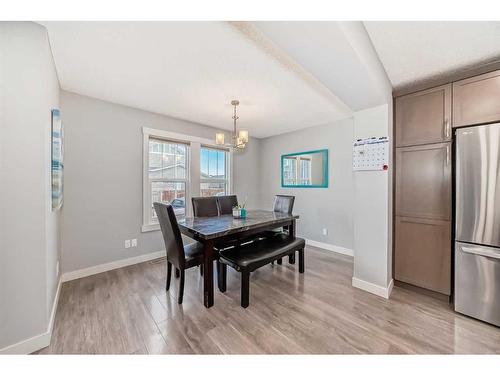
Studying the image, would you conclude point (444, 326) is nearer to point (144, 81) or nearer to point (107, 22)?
point (107, 22)

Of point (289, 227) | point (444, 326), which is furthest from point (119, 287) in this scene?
point (444, 326)

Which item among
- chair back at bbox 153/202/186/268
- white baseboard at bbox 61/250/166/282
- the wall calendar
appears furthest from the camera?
white baseboard at bbox 61/250/166/282

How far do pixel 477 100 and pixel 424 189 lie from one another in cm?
86

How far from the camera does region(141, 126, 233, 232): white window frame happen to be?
308 centimetres

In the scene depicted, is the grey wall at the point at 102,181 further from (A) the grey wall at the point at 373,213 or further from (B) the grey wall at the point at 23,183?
(A) the grey wall at the point at 373,213

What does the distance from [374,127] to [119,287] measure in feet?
11.1

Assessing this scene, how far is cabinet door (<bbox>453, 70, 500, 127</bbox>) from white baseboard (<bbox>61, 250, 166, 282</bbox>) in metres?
4.07

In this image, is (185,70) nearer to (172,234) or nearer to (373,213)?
(172,234)

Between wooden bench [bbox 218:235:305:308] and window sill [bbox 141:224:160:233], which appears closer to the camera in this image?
wooden bench [bbox 218:235:305:308]

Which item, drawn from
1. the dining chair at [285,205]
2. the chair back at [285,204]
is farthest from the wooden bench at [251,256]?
the chair back at [285,204]

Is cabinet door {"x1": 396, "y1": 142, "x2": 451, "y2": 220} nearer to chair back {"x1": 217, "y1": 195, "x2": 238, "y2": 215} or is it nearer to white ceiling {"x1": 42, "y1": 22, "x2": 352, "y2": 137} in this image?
white ceiling {"x1": 42, "y1": 22, "x2": 352, "y2": 137}

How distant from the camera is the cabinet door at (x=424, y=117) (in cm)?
189

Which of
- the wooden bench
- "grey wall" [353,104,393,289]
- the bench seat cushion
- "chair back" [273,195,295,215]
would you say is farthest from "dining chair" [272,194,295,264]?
"grey wall" [353,104,393,289]

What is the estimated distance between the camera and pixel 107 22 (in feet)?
4.51
